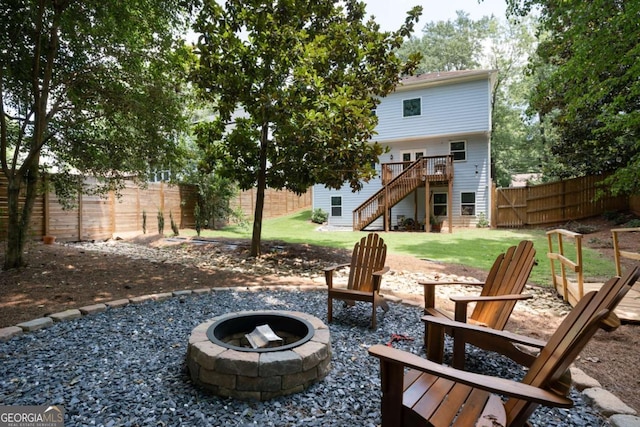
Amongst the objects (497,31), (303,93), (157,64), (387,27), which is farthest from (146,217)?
(497,31)

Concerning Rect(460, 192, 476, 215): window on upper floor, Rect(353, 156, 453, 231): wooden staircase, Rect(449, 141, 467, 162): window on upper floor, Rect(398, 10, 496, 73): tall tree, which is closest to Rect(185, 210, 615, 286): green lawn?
Rect(460, 192, 476, 215): window on upper floor

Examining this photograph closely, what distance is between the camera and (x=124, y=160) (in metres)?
Answer: 7.38

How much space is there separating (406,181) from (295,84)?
10.1 meters

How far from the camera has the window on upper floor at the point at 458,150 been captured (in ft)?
55.3

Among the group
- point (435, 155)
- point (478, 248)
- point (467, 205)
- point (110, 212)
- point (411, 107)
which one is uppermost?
point (411, 107)

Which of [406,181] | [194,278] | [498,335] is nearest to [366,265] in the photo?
[498,335]

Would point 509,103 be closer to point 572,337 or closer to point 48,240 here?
point 572,337

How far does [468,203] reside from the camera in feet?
55.2

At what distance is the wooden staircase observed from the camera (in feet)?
51.1

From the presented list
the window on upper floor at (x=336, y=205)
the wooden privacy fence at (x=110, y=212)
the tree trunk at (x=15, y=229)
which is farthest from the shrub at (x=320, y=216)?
the tree trunk at (x=15, y=229)

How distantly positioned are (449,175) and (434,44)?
2172 centimetres

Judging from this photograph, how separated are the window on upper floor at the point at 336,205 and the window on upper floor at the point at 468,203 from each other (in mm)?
6526

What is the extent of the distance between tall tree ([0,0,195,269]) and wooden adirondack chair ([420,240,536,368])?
6.59 meters

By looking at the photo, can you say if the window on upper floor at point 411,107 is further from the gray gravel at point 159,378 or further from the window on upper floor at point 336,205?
the gray gravel at point 159,378
